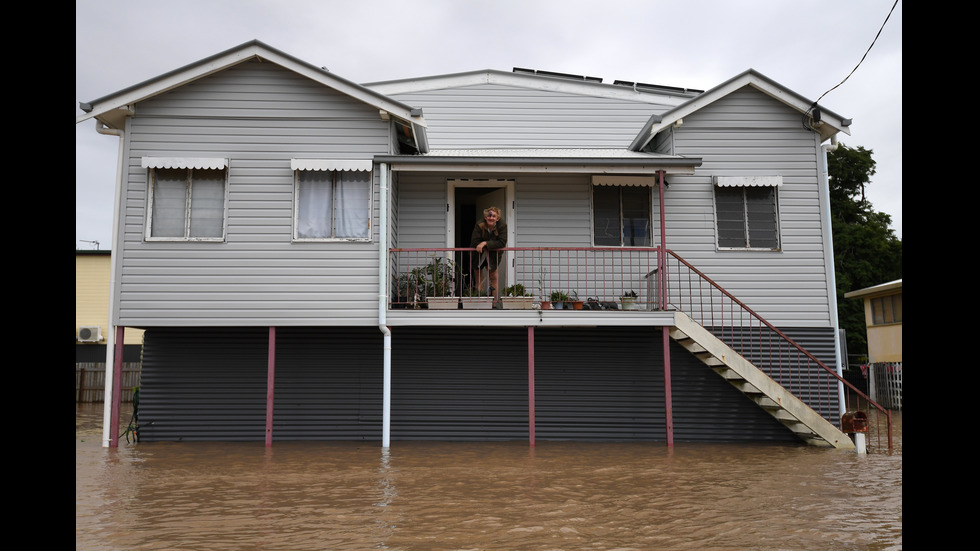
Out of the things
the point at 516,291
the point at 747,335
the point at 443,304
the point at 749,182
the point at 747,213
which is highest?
the point at 749,182

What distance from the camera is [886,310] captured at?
24266 millimetres

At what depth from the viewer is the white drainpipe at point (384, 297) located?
36.5ft

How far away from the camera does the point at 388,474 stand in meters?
8.43

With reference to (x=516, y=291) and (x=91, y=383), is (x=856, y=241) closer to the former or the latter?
(x=516, y=291)

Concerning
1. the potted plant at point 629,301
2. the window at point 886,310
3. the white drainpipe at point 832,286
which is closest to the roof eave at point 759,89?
the white drainpipe at point 832,286

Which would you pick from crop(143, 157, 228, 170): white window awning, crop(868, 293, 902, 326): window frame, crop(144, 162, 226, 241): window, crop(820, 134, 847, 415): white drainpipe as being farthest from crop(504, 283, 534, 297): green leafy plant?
crop(868, 293, 902, 326): window frame

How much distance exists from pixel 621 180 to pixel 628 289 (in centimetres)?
179

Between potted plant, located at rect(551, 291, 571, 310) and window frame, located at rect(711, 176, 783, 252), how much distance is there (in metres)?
2.69

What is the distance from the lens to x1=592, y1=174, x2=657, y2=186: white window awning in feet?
40.3

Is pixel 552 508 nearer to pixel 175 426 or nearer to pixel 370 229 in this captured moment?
pixel 370 229

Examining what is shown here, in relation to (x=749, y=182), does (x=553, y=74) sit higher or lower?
higher

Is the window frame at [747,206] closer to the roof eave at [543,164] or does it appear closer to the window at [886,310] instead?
the roof eave at [543,164]

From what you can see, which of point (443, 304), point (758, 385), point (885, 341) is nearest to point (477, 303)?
point (443, 304)

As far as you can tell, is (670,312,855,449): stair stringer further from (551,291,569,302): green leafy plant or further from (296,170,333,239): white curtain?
(296,170,333,239): white curtain
